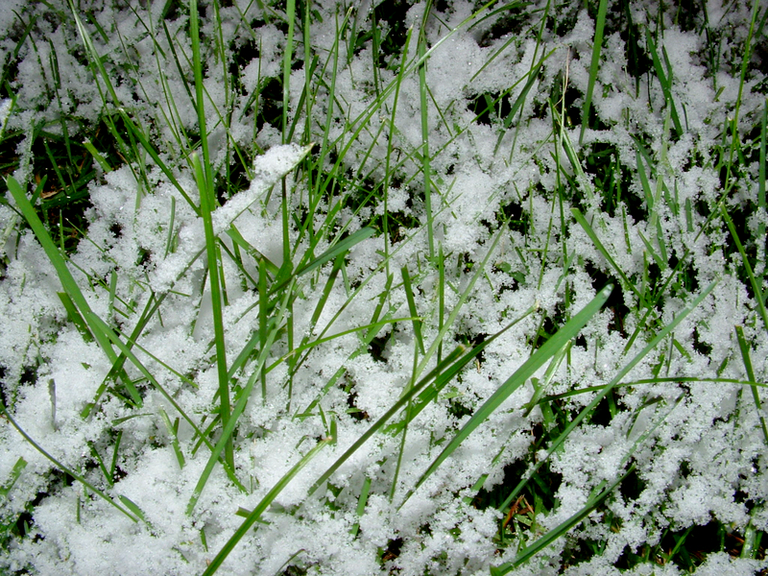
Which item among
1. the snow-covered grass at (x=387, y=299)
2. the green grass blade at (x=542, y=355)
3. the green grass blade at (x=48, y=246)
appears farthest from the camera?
the snow-covered grass at (x=387, y=299)

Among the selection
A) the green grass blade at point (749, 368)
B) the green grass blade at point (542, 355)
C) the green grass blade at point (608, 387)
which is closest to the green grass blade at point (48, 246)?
the green grass blade at point (542, 355)

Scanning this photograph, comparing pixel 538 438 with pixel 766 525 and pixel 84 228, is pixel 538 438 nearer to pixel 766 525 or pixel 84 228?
pixel 766 525

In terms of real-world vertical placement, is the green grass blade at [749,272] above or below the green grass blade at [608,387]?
above

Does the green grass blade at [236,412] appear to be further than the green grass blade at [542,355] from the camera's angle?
→ Yes

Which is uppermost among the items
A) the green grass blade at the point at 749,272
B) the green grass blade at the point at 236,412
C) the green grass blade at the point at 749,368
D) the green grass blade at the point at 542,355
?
the green grass blade at the point at 749,272

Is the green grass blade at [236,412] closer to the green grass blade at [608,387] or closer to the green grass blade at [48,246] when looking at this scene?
the green grass blade at [48,246]

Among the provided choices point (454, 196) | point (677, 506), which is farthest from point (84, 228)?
point (677, 506)

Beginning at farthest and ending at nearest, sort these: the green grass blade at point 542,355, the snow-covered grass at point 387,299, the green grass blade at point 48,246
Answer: the snow-covered grass at point 387,299 < the green grass blade at point 48,246 < the green grass blade at point 542,355

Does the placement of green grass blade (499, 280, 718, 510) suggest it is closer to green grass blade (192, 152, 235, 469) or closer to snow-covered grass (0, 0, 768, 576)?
snow-covered grass (0, 0, 768, 576)

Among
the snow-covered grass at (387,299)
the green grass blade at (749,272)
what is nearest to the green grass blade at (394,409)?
the snow-covered grass at (387,299)
